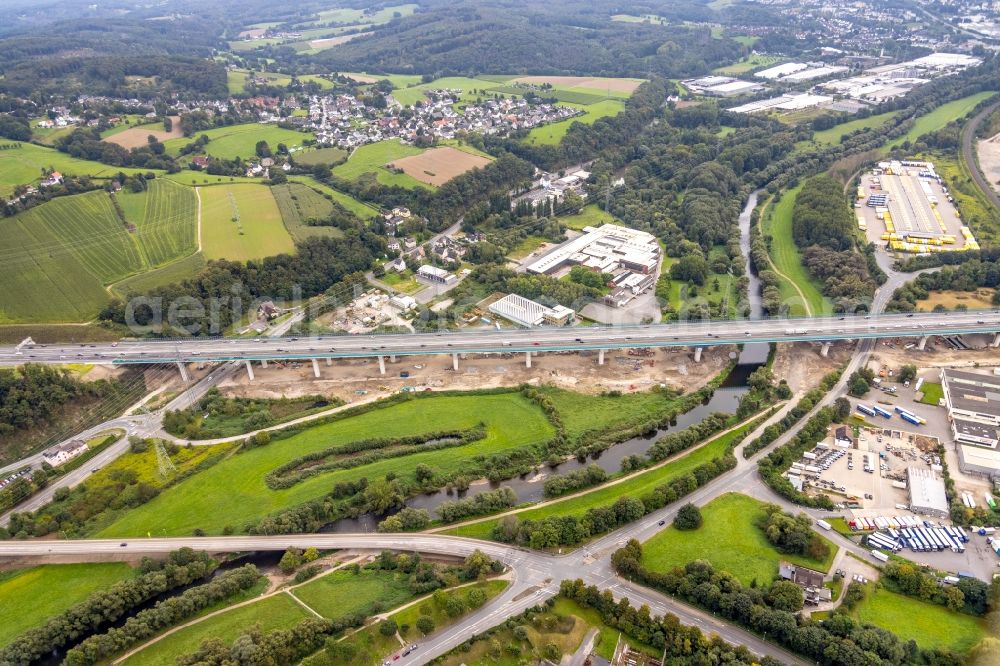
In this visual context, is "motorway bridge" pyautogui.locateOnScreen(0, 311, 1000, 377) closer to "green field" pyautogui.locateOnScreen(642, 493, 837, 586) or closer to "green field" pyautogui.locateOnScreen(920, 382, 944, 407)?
"green field" pyautogui.locateOnScreen(920, 382, 944, 407)

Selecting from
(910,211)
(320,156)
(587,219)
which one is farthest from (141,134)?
(910,211)

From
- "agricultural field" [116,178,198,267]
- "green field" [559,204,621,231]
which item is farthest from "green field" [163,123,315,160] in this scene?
"green field" [559,204,621,231]

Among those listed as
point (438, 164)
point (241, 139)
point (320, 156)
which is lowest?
point (438, 164)

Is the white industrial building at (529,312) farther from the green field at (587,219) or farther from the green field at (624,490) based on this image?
the green field at (587,219)

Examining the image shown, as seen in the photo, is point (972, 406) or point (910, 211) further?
point (910, 211)

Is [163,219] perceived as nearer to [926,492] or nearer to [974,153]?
[926,492]

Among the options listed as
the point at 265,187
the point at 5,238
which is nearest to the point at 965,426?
the point at 265,187
